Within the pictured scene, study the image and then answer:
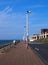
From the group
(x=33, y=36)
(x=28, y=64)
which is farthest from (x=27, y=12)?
(x=33, y=36)

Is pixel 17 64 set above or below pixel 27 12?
below

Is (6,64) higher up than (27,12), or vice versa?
(27,12)

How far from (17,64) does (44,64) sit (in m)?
1.81

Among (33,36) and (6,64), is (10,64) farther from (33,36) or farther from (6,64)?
(33,36)

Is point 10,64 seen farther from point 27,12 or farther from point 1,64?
point 27,12

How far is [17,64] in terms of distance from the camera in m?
16.7

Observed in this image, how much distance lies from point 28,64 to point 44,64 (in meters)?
1.08

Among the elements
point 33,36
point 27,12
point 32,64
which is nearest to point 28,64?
point 32,64

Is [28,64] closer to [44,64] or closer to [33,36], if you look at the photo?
[44,64]

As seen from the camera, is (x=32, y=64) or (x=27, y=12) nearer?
(x=32, y=64)

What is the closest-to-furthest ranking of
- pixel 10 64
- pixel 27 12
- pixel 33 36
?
pixel 10 64 → pixel 27 12 → pixel 33 36

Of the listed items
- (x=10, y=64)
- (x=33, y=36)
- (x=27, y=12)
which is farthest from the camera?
(x=33, y=36)

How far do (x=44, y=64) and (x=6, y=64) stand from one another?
254cm

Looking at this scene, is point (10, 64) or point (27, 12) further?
point (27, 12)
